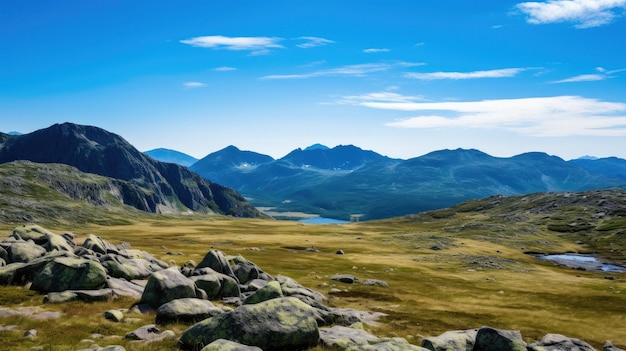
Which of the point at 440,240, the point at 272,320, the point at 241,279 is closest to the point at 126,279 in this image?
the point at 241,279

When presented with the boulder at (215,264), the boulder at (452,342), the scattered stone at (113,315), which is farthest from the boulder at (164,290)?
the boulder at (452,342)

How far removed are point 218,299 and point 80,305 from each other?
47.0ft

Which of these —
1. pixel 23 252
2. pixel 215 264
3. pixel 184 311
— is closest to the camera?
pixel 184 311

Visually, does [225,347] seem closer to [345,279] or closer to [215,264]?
[215,264]

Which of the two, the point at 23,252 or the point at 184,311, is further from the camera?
the point at 23,252

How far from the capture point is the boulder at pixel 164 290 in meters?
37.6

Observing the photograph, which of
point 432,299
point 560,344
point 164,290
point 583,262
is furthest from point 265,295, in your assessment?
point 583,262

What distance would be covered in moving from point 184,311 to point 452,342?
838 inches

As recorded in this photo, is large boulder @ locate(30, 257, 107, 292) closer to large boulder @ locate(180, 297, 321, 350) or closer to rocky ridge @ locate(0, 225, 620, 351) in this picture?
rocky ridge @ locate(0, 225, 620, 351)

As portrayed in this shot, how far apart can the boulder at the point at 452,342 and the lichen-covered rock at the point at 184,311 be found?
17256 mm

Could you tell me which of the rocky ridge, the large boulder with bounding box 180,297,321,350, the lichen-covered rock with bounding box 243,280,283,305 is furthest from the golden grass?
the lichen-covered rock with bounding box 243,280,283,305

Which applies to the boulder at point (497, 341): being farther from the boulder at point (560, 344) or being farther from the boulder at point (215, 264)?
the boulder at point (215, 264)

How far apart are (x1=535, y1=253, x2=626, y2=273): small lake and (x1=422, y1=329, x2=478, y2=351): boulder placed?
123291 millimetres

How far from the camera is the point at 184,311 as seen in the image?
33.2 meters
